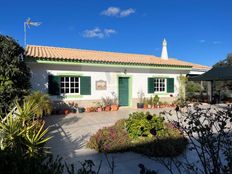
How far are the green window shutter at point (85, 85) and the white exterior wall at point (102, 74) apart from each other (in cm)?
25

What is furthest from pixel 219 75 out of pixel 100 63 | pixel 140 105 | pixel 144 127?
pixel 144 127

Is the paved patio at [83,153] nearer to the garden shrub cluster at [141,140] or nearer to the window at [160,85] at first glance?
the garden shrub cluster at [141,140]

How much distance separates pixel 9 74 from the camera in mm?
8469

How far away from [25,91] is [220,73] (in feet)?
47.8

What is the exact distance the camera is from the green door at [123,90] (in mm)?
14496

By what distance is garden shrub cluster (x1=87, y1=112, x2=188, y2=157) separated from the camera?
17.6 ft

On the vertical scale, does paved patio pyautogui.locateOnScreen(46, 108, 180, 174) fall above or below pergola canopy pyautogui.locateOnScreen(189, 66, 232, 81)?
below

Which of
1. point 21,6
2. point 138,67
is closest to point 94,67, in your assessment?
point 138,67

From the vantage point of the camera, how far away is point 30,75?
11195 mm

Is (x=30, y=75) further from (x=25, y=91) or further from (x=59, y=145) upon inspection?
(x=59, y=145)

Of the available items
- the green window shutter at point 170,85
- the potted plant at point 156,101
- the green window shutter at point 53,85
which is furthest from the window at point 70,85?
the green window shutter at point 170,85

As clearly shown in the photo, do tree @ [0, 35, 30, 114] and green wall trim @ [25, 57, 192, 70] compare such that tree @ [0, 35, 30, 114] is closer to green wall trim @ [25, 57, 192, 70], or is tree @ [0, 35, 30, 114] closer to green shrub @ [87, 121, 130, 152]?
green wall trim @ [25, 57, 192, 70]

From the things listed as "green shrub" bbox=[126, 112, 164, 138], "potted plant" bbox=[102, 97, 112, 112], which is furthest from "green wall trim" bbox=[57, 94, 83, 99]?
"green shrub" bbox=[126, 112, 164, 138]

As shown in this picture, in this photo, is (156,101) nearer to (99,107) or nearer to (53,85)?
(99,107)
